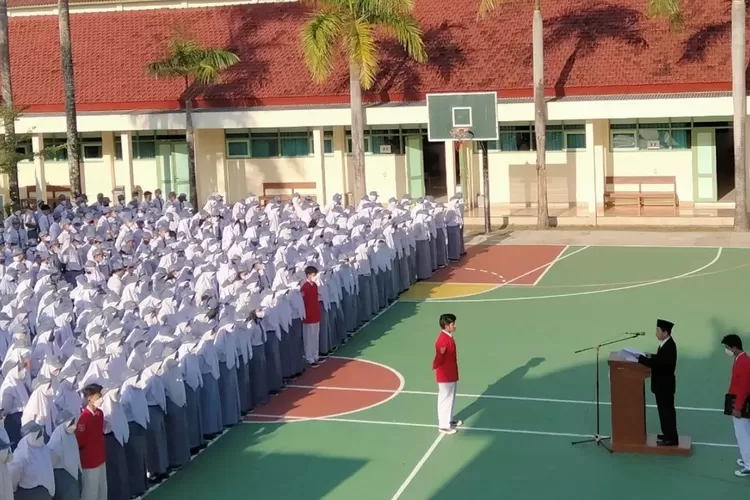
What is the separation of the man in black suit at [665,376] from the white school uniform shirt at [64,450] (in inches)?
255

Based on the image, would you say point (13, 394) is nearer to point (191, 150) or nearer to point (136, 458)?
point (136, 458)

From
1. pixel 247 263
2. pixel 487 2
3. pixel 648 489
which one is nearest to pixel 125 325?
pixel 247 263

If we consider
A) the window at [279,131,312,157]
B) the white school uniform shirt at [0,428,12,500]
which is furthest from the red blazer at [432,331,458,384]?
the window at [279,131,312,157]

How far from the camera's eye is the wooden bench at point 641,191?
110 ft

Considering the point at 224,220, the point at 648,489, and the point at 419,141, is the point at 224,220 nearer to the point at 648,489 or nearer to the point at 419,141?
the point at 419,141

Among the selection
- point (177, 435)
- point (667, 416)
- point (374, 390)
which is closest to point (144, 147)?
point (374, 390)

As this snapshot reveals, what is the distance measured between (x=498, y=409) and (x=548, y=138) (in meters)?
20.4

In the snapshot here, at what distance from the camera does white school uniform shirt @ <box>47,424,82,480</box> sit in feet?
38.2

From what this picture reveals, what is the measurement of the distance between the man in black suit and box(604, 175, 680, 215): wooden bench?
20.0 metres

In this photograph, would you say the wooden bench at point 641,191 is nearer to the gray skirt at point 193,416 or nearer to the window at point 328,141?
the window at point 328,141

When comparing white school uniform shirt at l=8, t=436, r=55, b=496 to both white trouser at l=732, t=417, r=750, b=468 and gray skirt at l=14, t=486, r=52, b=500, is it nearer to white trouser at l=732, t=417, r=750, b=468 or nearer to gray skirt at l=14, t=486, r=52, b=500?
gray skirt at l=14, t=486, r=52, b=500

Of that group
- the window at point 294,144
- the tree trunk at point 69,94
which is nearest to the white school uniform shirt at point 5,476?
the tree trunk at point 69,94

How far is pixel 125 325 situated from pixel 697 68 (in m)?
21.6

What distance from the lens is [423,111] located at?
3388cm
